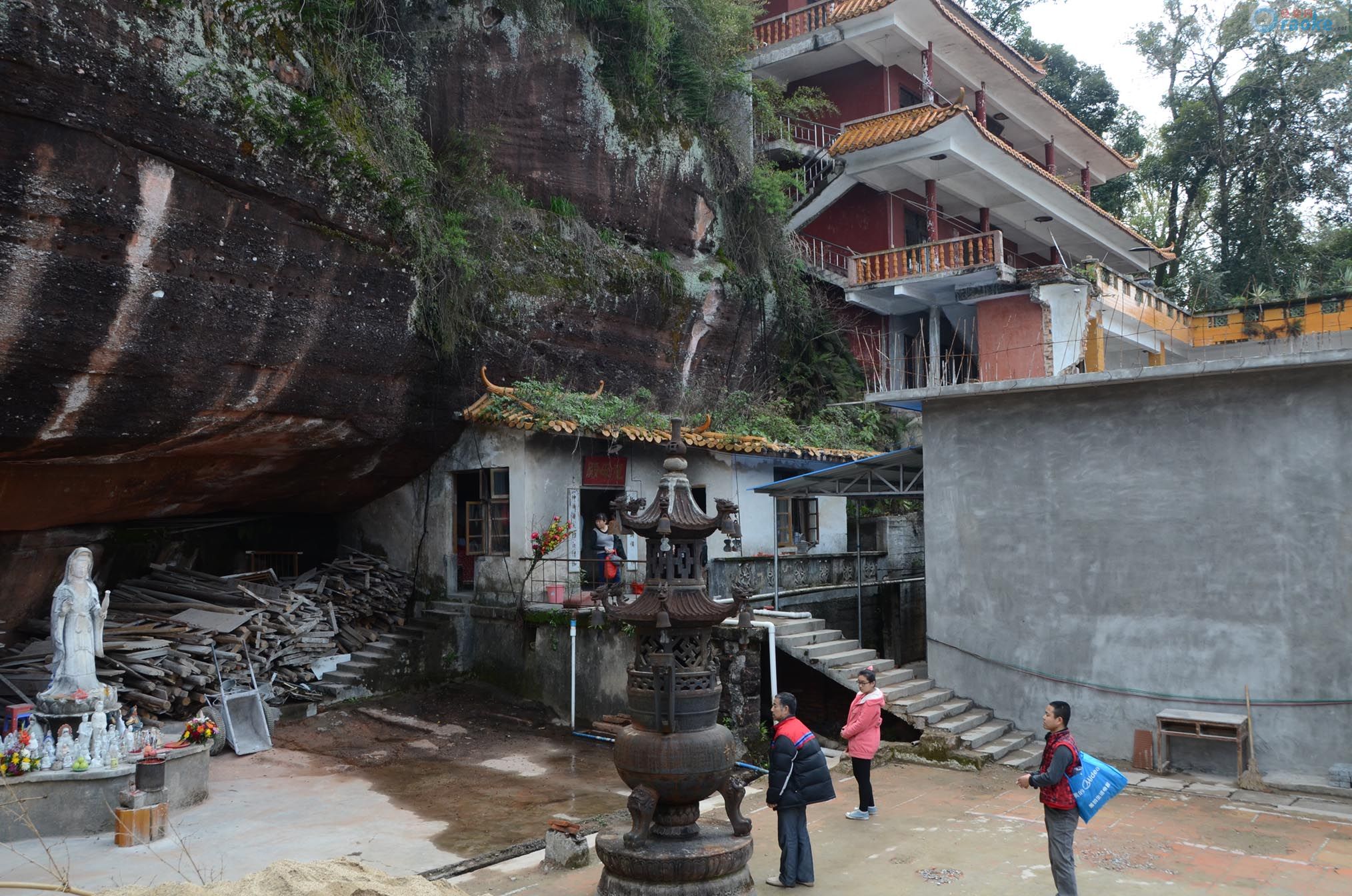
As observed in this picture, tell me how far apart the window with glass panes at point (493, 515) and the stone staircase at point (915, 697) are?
5040 mm

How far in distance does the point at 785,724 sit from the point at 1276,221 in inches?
1128

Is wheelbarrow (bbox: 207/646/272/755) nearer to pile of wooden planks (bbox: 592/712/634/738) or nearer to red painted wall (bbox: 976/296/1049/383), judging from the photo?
pile of wooden planks (bbox: 592/712/634/738)

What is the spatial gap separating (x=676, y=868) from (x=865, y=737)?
3269mm

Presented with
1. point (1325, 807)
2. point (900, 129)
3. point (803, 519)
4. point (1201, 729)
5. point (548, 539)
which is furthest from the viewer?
point (900, 129)

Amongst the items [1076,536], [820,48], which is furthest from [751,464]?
[820,48]

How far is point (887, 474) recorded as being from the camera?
15484 mm

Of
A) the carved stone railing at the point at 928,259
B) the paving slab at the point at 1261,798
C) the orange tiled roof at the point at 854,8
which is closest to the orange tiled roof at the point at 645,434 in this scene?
the carved stone railing at the point at 928,259

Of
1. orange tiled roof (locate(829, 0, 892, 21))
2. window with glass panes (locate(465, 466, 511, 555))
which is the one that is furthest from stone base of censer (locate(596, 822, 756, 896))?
orange tiled roof (locate(829, 0, 892, 21))

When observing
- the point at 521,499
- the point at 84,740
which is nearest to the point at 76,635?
the point at 84,740

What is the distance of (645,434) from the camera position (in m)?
16.3

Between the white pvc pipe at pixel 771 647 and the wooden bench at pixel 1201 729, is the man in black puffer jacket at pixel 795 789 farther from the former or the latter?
the wooden bench at pixel 1201 729

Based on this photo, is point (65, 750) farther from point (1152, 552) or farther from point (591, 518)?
point (1152, 552)

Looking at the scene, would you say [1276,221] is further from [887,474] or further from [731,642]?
[731,642]

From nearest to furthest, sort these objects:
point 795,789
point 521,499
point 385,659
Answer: point 795,789 < point 385,659 < point 521,499
